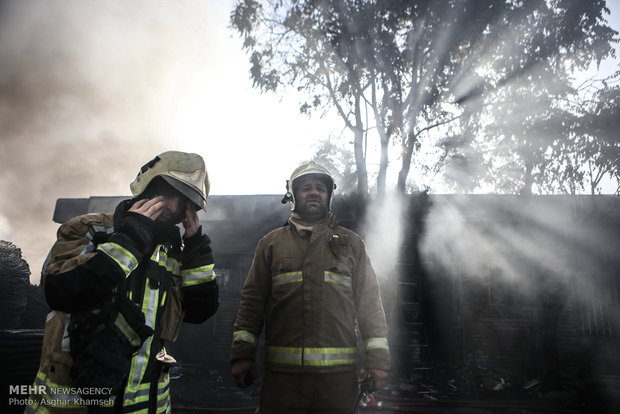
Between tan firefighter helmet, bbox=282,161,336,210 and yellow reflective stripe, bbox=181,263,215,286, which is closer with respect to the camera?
yellow reflective stripe, bbox=181,263,215,286

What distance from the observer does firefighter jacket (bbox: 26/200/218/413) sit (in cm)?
134

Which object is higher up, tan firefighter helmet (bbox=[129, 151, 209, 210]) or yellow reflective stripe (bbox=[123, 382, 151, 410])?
tan firefighter helmet (bbox=[129, 151, 209, 210])

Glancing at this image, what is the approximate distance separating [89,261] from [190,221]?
59 centimetres

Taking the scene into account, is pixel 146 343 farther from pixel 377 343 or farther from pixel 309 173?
pixel 309 173

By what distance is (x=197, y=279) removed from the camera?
1905 millimetres

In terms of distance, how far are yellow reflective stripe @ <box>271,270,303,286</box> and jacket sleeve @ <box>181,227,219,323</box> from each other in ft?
1.92

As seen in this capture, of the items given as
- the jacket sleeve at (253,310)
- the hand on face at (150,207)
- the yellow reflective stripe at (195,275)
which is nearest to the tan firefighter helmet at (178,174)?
the hand on face at (150,207)

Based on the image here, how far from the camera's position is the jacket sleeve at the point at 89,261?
52.4 inches

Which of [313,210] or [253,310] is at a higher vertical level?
[313,210]

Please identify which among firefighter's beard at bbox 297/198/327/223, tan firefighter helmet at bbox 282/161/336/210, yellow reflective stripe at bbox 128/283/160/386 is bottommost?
yellow reflective stripe at bbox 128/283/160/386

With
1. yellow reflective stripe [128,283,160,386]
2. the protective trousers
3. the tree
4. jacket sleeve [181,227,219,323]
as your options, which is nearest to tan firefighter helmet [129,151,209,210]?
jacket sleeve [181,227,219,323]

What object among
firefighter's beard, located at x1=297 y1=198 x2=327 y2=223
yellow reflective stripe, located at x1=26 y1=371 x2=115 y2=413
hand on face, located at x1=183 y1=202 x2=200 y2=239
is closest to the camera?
yellow reflective stripe, located at x1=26 y1=371 x2=115 y2=413

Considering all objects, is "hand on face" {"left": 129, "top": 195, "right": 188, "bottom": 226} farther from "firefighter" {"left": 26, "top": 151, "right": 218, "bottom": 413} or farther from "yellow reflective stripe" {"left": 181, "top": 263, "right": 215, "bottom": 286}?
"yellow reflective stripe" {"left": 181, "top": 263, "right": 215, "bottom": 286}

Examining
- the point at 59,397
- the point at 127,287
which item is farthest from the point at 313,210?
the point at 59,397
